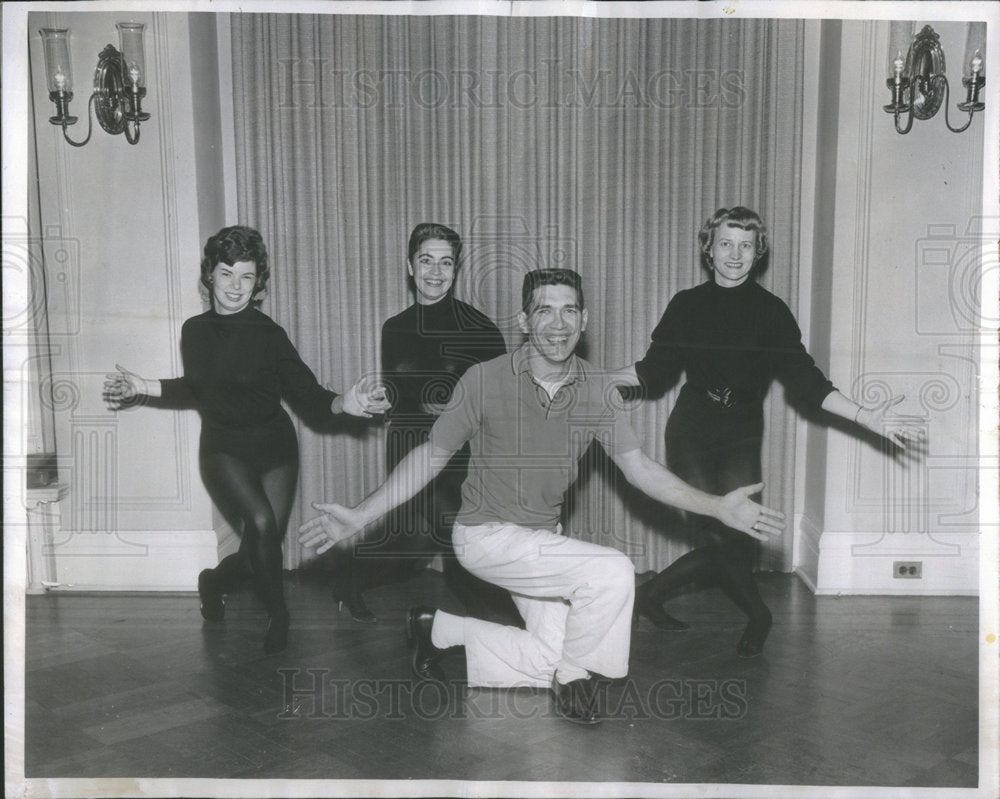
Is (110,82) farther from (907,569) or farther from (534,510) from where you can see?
(907,569)

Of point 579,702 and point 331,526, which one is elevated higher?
point 331,526

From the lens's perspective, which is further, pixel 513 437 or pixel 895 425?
pixel 895 425

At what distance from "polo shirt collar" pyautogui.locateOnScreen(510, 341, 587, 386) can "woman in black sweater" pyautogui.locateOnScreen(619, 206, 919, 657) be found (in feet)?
0.58

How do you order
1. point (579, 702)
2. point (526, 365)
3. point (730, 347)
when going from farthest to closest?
point (730, 347)
point (526, 365)
point (579, 702)

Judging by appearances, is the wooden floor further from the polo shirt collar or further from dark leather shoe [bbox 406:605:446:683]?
the polo shirt collar

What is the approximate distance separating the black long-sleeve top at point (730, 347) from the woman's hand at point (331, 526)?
1.07m

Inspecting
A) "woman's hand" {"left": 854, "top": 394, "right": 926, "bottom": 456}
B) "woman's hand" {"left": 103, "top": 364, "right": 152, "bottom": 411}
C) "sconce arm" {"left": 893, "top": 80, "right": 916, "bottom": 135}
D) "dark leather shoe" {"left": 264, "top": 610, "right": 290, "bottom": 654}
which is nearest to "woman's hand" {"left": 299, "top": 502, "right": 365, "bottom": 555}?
"dark leather shoe" {"left": 264, "top": 610, "right": 290, "bottom": 654}

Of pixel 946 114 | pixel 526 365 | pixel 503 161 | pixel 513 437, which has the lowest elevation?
pixel 513 437

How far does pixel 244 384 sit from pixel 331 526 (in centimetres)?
55

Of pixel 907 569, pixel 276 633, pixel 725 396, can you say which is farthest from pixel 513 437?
pixel 907 569

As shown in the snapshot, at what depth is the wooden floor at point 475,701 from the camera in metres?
2.79

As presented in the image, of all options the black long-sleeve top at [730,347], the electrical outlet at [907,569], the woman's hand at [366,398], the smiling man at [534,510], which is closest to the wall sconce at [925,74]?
the black long-sleeve top at [730,347]

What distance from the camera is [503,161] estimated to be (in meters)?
3.00

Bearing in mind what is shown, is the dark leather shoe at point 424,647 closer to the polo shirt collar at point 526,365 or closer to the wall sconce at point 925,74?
the polo shirt collar at point 526,365
